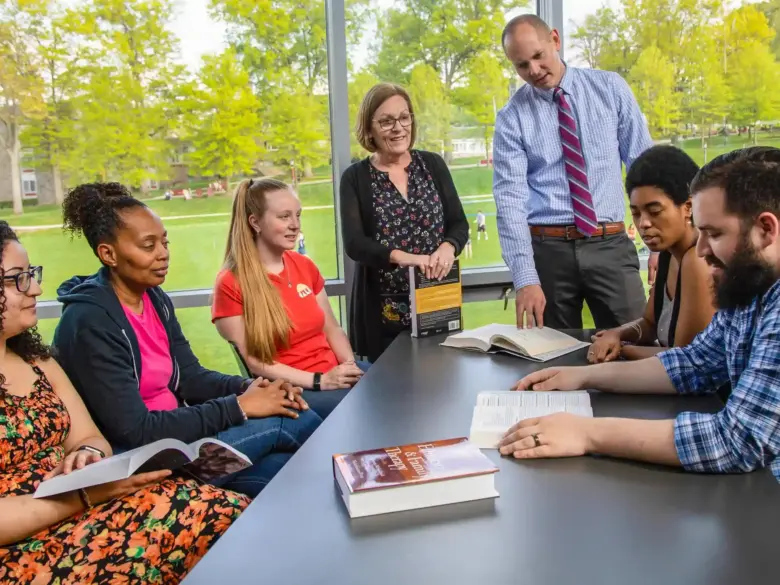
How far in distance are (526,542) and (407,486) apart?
209mm

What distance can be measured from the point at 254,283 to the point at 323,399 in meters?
0.47

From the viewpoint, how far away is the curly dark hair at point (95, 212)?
81.6 inches

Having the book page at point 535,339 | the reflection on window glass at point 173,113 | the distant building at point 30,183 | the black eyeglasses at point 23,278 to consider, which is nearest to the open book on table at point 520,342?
the book page at point 535,339

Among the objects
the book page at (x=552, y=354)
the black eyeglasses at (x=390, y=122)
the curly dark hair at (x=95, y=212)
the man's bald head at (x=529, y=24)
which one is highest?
the man's bald head at (x=529, y=24)

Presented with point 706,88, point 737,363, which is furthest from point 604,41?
point 737,363

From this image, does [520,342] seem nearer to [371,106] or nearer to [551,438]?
[551,438]

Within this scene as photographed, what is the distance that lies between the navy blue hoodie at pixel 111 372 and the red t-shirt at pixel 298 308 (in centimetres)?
51

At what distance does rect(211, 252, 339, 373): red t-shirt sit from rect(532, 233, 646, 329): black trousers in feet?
2.89

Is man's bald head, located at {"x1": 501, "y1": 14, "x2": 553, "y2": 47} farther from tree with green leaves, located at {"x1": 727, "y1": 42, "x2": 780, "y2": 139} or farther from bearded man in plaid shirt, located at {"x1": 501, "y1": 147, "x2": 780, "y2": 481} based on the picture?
tree with green leaves, located at {"x1": 727, "y1": 42, "x2": 780, "y2": 139}

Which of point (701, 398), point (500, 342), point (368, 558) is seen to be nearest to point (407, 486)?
point (368, 558)

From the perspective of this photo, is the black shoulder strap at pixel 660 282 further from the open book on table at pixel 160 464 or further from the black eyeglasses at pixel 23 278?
the black eyeglasses at pixel 23 278

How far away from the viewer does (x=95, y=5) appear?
3434 millimetres

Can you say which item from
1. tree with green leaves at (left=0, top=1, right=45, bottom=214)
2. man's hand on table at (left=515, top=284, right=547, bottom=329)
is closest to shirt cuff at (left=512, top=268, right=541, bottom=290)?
man's hand on table at (left=515, top=284, right=547, bottom=329)

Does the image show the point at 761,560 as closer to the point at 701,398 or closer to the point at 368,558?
the point at 368,558
